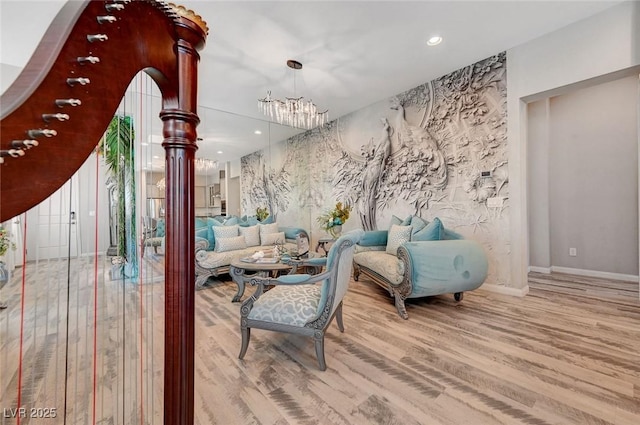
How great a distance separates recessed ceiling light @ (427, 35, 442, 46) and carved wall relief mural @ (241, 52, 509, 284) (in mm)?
802

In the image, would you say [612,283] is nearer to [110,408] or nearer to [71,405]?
[110,408]

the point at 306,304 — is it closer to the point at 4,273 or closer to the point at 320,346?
the point at 320,346

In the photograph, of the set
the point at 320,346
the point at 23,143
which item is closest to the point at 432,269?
the point at 320,346

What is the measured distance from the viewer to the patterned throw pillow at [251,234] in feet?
14.2

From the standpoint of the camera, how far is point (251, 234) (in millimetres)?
4414

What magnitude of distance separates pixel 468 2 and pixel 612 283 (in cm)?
397

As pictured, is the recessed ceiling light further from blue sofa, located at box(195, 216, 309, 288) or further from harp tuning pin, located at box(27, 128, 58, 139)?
harp tuning pin, located at box(27, 128, 58, 139)

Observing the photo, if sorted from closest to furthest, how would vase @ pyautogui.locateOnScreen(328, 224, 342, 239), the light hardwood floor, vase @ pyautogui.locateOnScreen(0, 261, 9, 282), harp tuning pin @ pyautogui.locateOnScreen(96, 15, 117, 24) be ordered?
harp tuning pin @ pyautogui.locateOnScreen(96, 15, 117, 24) < vase @ pyautogui.locateOnScreen(0, 261, 9, 282) < the light hardwood floor < vase @ pyautogui.locateOnScreen(328, 224, 342, 239)

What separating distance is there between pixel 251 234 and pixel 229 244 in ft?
1.66

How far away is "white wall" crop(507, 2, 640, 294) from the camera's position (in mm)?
2447

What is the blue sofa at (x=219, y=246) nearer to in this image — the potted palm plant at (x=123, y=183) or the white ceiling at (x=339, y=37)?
the potted palm plant at (x=123, y=183)

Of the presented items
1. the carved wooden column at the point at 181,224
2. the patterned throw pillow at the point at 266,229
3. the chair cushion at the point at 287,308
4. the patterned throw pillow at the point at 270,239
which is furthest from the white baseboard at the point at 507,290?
the carved wooden column at the point at 181,224

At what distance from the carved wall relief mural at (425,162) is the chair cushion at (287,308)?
2.59m

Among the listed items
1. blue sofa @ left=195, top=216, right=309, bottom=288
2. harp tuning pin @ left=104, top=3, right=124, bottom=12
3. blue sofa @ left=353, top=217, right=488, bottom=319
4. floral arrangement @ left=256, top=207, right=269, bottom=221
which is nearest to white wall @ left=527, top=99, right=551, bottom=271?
blue sofa @ left=353, top=217, right=488, bottom=319
